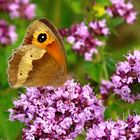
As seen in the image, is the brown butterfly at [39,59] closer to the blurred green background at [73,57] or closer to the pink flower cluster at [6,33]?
the blurred green background at [73,57]

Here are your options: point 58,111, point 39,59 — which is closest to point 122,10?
point 39,59

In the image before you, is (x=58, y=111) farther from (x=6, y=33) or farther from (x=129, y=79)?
(x=6, y=33)

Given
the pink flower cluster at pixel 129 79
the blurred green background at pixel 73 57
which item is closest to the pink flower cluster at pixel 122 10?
the blurred green background at pixel 73 57

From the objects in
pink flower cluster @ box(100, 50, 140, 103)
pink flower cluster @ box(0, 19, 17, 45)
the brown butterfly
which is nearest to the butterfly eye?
the brown butterfly

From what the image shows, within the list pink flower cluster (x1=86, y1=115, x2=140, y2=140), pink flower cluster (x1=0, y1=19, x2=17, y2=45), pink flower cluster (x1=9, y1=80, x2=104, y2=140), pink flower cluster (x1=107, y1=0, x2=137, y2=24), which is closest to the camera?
pink flower cluster (x1=86, y1=115, x2=140, y2=140)

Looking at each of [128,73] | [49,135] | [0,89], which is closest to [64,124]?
[49,135]

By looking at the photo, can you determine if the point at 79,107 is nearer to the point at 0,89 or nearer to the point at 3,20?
the point at 0,89

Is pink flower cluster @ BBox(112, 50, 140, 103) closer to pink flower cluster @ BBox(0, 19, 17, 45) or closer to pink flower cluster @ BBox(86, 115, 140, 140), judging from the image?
pink flower cluster @ BBox(86, 115, 140, 140)
